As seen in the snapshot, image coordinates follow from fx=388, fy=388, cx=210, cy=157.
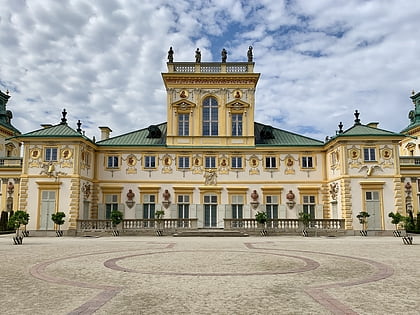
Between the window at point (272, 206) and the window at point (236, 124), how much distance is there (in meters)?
7.07

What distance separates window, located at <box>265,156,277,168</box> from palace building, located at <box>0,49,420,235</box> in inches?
3.7

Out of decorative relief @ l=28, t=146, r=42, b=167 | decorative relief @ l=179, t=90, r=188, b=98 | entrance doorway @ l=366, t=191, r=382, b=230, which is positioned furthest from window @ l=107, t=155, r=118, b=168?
entrance doorway @ l=366, t=191, r=382, b=230

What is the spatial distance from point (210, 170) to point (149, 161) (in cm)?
578

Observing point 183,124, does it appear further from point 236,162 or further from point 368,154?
point 368,154

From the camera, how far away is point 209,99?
3878 cm

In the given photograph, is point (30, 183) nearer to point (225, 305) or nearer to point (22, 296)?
point (22, 296)

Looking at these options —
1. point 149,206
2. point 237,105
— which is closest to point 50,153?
point 149,206

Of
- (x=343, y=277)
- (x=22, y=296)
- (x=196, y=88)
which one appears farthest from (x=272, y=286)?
(x=196, y=88)

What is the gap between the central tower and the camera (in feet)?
125

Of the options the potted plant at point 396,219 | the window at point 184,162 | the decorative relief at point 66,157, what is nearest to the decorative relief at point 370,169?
the potted plant at point 396,219

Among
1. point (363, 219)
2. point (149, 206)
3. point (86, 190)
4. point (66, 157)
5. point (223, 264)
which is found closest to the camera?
point (223, 264)

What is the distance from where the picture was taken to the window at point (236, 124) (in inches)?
1499

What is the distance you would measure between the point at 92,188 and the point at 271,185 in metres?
16.4

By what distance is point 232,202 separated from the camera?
117ft
